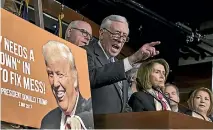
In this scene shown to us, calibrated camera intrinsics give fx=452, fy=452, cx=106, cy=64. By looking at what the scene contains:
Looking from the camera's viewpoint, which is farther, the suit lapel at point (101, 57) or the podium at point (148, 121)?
the suit lapel at point (101, 57)

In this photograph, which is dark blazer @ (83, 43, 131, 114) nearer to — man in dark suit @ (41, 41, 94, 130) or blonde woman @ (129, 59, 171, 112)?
blonde woman @ (129, 59, 171, 112)

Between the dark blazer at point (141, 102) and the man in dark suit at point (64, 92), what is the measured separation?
0.42 metres

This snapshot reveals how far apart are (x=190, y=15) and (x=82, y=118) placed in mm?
3275

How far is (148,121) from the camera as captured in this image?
134 cm

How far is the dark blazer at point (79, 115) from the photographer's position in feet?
3.75

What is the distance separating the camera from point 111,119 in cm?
140

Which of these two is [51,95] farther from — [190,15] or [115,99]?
[190,15]

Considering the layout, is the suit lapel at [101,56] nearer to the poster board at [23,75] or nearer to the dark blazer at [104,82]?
the dark blazer at [104,82]

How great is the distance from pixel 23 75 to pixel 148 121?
0.44 meters

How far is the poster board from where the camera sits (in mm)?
1042

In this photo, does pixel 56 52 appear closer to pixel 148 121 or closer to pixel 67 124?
pixel 67 124

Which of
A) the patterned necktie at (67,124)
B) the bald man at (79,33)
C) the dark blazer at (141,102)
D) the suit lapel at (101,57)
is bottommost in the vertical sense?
the patterned necktie at (67,124)

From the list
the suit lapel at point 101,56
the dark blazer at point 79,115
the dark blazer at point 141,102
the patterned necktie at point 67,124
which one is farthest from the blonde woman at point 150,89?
the patterned necktie at point 67,124

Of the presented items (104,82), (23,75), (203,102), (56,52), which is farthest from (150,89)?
(23,75)
